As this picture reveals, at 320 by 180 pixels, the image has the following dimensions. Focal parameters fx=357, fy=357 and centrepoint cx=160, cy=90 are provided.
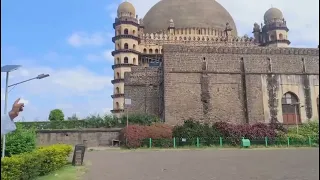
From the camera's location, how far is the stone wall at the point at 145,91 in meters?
28.1

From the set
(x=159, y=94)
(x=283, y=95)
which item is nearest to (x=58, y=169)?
(x=159, y=94)

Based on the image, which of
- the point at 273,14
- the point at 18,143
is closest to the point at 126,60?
the point at 273,14

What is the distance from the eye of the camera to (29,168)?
8.26 meters

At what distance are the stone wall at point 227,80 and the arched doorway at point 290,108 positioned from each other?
27.1 inches

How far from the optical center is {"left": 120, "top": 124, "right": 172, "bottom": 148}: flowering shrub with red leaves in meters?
20.8

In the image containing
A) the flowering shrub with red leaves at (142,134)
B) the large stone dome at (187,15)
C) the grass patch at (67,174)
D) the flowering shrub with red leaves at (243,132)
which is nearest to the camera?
the grass patch at (67,174)

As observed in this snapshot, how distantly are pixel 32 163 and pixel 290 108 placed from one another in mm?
22557

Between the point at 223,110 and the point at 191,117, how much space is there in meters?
2.49

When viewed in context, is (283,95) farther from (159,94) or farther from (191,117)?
(159,94)

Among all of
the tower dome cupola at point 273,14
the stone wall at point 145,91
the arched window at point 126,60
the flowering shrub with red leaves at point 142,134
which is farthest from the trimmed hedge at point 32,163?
the tower dome cupola at point 273,14

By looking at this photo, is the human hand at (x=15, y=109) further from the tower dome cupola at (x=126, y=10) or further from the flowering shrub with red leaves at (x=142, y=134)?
the tower dome cupola at (x=126, y=10)

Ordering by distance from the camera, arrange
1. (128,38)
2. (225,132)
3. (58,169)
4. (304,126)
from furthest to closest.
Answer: (128,38)
(304,126)
(225,132)
(58,169)

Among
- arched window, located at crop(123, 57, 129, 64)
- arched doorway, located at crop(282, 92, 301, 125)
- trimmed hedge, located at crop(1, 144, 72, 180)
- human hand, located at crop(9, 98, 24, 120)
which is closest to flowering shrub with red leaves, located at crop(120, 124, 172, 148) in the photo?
trimmed hedge, located at crop(1, 144, 72, 180)

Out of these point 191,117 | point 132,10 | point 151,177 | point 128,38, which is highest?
point 132,10
